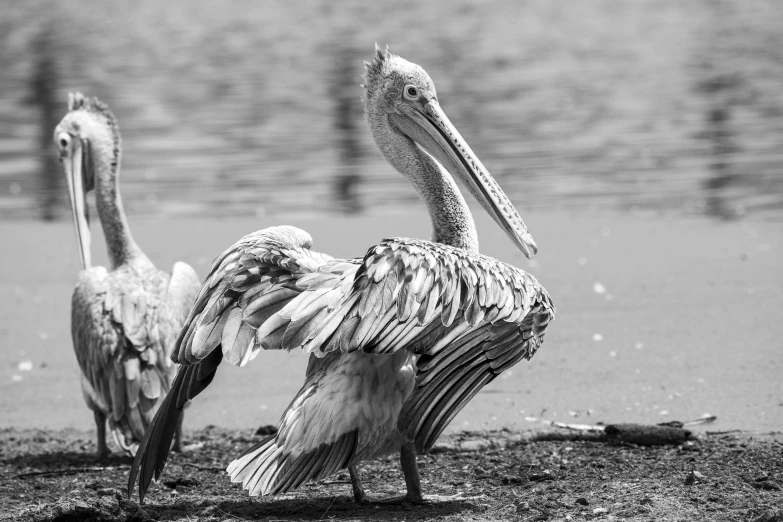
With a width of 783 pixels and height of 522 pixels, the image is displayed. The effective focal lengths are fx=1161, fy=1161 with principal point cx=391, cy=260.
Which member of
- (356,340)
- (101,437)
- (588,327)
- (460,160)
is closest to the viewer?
(356,340)

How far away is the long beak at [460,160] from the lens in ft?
17.1

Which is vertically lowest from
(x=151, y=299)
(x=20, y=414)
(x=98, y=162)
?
(x=20, y=414)

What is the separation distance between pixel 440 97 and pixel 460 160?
13.8 m

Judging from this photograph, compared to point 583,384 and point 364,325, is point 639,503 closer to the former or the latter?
point 364,325

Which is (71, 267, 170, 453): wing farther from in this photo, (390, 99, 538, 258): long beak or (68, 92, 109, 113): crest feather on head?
(390, 99, 538, 258): long beak

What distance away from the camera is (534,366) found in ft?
23.2

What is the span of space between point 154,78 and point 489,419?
18612 mm

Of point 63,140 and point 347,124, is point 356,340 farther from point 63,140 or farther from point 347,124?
point 347,124

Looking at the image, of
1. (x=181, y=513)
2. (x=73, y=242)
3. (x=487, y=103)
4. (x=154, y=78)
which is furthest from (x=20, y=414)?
(x=154, y=78)

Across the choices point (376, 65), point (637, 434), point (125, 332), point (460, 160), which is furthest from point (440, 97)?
point (637, 434)

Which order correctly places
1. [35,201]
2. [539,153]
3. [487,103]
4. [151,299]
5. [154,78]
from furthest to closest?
1. [154,78]
2. [487,103]
3. [539,153]
4. [35,201]
5. [151,299]

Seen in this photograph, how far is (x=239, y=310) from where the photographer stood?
4508 millimetres

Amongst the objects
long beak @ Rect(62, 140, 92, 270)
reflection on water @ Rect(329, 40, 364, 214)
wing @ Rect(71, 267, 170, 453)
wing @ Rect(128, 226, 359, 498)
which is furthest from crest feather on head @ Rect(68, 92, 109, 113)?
reflection on water @ Rect(329, 40, 364, 214)

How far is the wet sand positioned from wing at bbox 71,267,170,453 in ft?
2.76
